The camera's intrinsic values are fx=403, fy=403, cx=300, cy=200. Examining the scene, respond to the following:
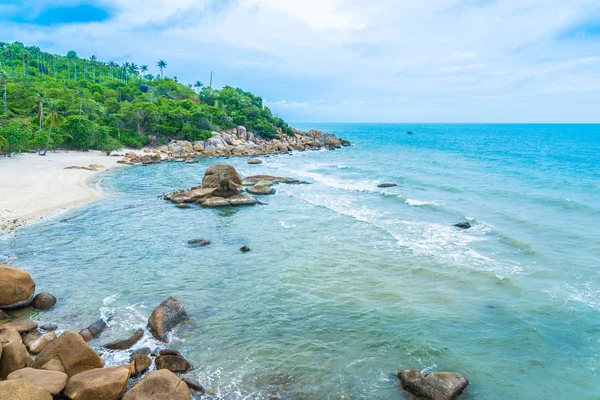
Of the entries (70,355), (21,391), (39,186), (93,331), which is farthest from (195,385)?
(39,186)

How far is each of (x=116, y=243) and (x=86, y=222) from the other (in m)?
5.52

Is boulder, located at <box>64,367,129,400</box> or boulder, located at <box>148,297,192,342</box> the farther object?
boulder, located at <box>148,297,192,342</box>

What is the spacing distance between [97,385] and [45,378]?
1.39m

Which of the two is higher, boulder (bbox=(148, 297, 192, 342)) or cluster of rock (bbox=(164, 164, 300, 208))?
cluster of rock (bbox=(164, 164, 300, 208))

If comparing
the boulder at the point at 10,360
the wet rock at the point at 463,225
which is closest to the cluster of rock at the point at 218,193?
the wet rock at the point at 463,225

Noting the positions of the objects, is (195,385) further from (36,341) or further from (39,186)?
(39,186)

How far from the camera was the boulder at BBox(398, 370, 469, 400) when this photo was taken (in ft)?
37.3

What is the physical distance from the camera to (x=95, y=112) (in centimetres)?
7325

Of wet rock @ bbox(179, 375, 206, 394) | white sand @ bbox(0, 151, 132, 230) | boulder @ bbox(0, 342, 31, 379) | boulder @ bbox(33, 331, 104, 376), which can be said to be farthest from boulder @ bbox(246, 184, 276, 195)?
boulder @ bbox(0, 342, 31, 379)

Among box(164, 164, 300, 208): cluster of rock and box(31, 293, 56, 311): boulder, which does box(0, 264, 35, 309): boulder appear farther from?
box(164, 164, 300, 208): cluster of rock

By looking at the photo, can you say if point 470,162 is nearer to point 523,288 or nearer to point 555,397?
point 523,288

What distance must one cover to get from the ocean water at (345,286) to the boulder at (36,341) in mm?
1148

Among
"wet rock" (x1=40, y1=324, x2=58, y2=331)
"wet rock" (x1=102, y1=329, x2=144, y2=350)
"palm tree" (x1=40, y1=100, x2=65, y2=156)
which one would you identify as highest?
"palm tree" (x1=40, y1=100, x2=65, y2=156)

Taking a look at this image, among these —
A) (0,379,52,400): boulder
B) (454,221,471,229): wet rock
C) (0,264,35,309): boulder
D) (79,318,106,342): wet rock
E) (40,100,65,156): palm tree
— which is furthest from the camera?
(40,100,65,156): palm tree
